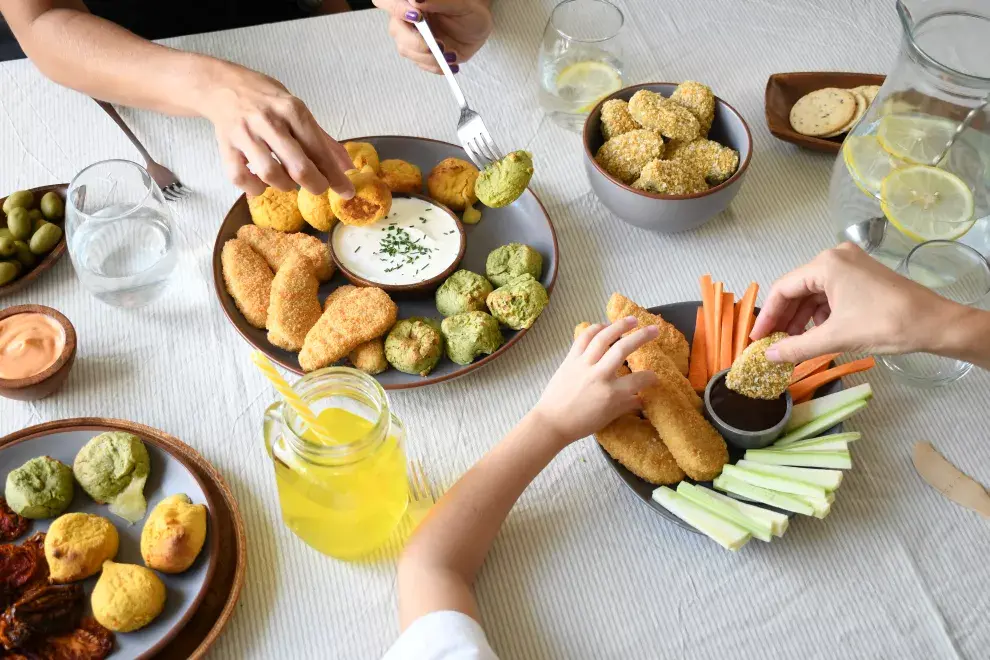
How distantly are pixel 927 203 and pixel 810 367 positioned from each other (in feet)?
1.25

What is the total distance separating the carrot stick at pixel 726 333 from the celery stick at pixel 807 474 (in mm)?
176

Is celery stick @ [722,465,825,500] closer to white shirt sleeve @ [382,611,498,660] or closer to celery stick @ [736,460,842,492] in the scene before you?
celery stick @ [736,460,842,492]

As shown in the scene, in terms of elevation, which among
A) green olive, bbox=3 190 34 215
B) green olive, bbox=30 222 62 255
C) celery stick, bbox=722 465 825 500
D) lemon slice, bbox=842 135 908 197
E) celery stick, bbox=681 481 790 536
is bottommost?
celery stick, bbox=681 481 790 536

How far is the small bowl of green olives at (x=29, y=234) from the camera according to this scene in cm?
127

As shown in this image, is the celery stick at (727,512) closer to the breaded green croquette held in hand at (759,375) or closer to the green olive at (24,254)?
the breaded green croquette held in hand at (759,375)

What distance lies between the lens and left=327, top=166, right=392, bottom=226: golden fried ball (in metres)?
1.31

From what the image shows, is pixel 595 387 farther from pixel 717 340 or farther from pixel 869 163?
pixel 869 163

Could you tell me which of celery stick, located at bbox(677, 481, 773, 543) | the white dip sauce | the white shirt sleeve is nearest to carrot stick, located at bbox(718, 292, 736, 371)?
celery stick, located at bbox(677, 481, 773, 543)

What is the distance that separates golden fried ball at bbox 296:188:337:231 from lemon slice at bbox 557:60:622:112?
56cm

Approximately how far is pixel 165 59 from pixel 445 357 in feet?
2.48

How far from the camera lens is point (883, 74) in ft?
5.46

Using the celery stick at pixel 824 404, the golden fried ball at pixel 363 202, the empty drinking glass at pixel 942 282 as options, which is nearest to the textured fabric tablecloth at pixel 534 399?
the empty drinking glass at pixel 942 282

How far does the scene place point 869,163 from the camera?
1334 mm

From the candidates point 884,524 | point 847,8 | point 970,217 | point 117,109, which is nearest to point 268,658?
point 884,524
